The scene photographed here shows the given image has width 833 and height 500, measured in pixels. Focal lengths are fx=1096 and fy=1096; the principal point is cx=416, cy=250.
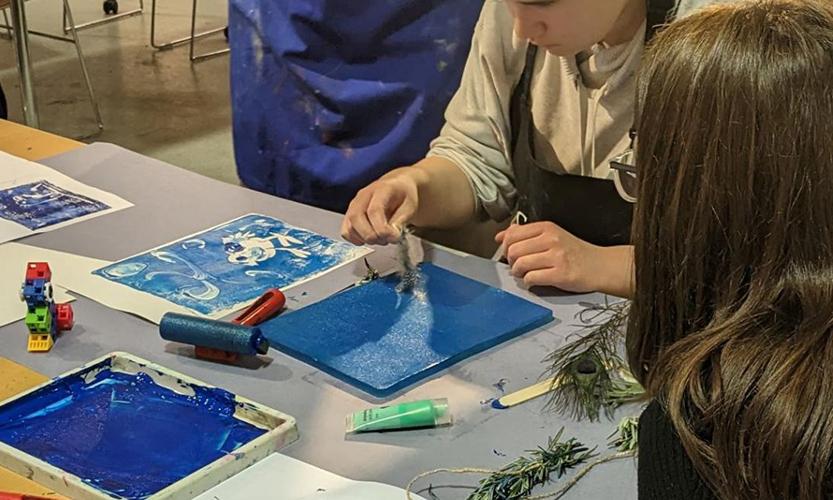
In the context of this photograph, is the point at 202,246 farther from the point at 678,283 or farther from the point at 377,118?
the point at 678,283

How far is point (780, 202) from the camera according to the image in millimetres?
684

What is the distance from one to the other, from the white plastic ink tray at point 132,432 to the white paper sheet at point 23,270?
172mm

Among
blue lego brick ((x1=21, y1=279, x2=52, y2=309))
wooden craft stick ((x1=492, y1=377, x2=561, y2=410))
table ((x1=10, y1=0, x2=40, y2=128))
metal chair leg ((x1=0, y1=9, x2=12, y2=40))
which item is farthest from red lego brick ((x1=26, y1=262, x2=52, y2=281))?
metal chair leg ((x1=0, y1=9, x2=12, y2=40))

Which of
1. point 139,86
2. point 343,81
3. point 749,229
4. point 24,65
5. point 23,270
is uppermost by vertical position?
point 749,229

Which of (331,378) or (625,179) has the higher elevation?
(625,179)

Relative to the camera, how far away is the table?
282 centimetres

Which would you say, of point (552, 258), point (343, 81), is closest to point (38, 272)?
point (552, 258)

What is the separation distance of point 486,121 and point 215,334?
569mm

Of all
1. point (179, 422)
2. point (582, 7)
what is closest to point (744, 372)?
point (179, 422)

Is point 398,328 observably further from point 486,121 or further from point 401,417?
point 486,121

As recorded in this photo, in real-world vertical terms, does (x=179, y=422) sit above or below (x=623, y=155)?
below

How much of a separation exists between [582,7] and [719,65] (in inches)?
20.7

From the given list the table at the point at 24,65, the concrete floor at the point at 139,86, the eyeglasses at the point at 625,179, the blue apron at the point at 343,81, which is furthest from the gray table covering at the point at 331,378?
the concrete floor at the point at 139,86

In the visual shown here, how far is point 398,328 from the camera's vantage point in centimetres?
112
